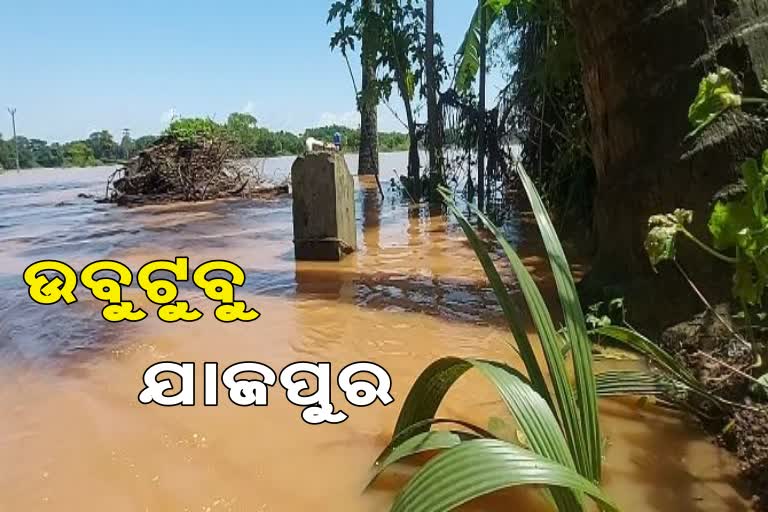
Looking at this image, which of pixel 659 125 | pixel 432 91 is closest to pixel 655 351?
pixel 659 125

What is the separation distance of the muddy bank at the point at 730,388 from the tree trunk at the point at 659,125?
154mm

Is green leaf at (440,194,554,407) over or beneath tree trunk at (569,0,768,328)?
beneath

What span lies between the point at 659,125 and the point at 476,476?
8.07 ft

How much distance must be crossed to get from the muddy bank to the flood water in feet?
0.19

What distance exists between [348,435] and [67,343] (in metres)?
Result: 1.77

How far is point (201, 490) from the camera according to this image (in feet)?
5.92

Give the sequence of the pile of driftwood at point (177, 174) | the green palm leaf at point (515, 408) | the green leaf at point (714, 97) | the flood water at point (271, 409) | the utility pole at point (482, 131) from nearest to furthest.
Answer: the green palm leaf at point (515, 408), the green leaf at point (714, 97), the flood water at point (271, 409), the utility pole at point (482, 131), the pile of driftwood at point (177, 174)

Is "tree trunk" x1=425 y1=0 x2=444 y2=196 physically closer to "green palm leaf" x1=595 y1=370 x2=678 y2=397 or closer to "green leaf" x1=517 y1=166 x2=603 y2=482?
"green palm leaf" x1=595 y1=370 x2=678 y2=397

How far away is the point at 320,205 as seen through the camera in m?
5.06

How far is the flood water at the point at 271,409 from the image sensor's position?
179cm

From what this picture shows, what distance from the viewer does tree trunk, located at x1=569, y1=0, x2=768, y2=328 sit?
2.74 metres

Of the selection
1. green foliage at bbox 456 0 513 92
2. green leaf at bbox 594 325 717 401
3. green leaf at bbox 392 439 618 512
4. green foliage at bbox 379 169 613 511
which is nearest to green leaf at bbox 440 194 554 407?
green foliage at bbox 379 169 613 511

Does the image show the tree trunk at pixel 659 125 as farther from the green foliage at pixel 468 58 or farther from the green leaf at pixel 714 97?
the green foliage at pixel 468 58

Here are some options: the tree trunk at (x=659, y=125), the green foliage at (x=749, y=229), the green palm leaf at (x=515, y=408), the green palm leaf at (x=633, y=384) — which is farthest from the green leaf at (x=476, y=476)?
the tree trunk at (x=659, y=125)
